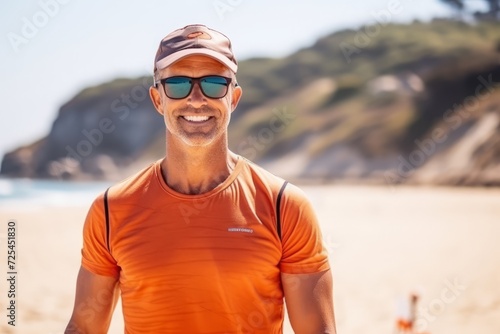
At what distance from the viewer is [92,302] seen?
6.91 ft

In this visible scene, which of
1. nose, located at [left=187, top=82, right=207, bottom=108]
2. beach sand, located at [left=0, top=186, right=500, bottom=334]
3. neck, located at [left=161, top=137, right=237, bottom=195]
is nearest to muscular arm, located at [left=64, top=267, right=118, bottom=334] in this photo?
neck, located at [left=161, top=137, right=237, bottom=195]

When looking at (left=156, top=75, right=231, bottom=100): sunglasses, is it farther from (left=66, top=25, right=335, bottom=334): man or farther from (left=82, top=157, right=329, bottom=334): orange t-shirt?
(left=82, top=157, right=329, bottom=334): orange t-shirt

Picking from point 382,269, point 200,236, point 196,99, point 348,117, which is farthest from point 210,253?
point 348,117

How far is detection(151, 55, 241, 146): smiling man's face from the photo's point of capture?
2064 mm

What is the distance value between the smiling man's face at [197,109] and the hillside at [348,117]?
30.2 m

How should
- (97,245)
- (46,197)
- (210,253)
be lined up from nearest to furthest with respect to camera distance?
(210,253), (97,245), (46,197)

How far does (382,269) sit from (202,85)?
8896 millimetres

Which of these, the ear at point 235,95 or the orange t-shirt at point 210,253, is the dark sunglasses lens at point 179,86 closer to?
the ear at point 235,95

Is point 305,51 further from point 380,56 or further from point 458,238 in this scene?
point 458,238

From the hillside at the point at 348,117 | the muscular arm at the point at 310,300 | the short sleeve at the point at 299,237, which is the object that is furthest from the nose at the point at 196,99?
the hillside at the point at 348,117

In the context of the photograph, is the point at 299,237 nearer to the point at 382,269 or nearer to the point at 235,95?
the point at 235,95

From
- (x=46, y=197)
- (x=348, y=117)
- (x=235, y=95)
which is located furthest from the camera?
(x=348, y=117)

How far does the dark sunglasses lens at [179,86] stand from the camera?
6.84 ft

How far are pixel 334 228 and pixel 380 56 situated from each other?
237 feet
